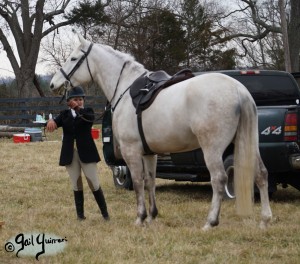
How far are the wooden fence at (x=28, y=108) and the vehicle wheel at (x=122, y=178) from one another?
17.2 metres

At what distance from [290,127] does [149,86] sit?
85.2 inches

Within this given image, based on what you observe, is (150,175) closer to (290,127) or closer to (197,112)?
(197,112)

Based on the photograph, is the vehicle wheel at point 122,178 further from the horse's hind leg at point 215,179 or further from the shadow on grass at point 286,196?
the horse's hind leg at point 215,179

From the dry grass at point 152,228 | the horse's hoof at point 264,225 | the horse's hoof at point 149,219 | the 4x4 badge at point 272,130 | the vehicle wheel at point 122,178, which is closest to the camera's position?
the dry grass at point 152,228

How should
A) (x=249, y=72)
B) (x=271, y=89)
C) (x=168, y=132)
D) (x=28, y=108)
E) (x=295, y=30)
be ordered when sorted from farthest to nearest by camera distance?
(x=295, y=30), (x=28, y=108), (x=271, y=89), (x=249, y=72), (x=168, y=132)

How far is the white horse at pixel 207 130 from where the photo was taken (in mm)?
6473

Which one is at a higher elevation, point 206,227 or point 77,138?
point 77,138

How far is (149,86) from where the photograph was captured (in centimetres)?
727

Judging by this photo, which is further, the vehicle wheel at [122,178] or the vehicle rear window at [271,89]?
the vehicle wheel at [122,178]

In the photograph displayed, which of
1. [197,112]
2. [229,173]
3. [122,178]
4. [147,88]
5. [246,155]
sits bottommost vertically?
[122,178]

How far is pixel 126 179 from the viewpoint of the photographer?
10836 millimetres

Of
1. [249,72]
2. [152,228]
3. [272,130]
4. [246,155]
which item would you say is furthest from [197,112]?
[249,72]

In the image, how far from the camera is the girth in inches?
277

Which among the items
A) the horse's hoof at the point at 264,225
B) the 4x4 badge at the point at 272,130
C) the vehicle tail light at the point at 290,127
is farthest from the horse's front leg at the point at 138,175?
the vehicle tail light at the point at 290,127
